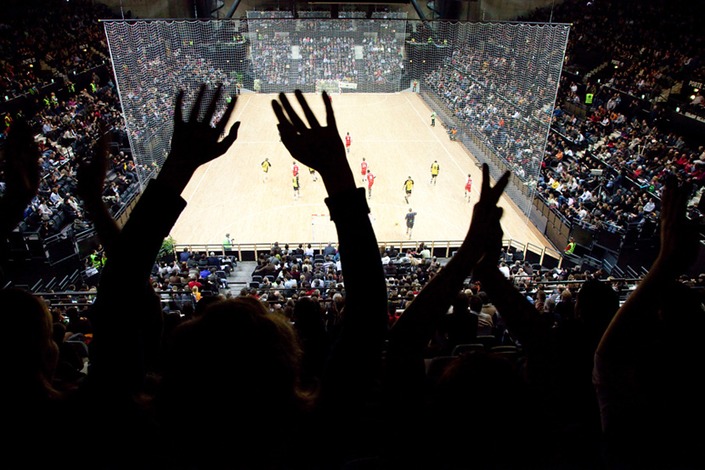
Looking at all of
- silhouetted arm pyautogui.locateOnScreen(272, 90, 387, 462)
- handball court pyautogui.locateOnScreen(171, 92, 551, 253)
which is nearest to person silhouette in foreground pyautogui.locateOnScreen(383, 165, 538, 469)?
silhouetted arm pyautogui.locateOnScreen(272, 90, 387, 462)

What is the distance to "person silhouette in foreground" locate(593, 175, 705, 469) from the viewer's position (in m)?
1.16

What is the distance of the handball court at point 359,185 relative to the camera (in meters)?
15.6

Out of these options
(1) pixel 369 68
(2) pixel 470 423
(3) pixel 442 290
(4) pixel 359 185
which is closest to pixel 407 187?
(4) pixel 359 185

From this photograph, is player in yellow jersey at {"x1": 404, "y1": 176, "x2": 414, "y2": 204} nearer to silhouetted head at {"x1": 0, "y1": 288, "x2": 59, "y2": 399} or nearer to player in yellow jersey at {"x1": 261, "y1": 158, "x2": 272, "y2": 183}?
player in yellow jersey at {"x1": 261, "y1": 158, "x2": 272, "y2": 183}

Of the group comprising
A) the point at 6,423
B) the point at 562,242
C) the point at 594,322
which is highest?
the point at 6,423

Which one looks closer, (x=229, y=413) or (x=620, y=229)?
(x=229, y=413)

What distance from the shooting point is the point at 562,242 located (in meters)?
14.4

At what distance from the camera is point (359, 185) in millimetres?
20094

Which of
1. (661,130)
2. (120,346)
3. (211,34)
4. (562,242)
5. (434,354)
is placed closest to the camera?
(120,346)

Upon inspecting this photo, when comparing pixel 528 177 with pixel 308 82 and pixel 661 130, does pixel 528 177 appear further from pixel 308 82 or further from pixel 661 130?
pixel 308 82

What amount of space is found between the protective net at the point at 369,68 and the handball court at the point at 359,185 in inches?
64.5

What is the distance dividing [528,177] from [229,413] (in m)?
17.5

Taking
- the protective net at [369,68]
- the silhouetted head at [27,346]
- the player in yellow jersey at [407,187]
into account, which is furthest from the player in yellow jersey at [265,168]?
the silhouetted head at [27,346]

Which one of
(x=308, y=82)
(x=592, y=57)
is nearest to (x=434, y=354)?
(x=308, y=82)
